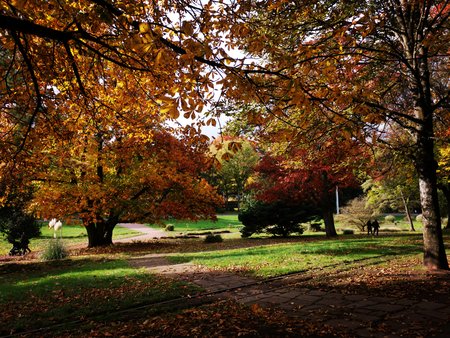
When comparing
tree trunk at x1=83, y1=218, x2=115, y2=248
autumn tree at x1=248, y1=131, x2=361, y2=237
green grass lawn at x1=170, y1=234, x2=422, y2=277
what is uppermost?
autumn tree at x1=248, y1=131, x2=361, y2=237

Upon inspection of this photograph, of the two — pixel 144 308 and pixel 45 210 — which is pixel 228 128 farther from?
pixel 45 210

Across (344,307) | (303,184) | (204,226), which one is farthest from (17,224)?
(204,226)

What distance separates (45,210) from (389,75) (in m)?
14.3

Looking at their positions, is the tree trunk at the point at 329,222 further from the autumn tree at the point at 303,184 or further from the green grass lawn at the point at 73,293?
the green grass lawn at the point at 73,293

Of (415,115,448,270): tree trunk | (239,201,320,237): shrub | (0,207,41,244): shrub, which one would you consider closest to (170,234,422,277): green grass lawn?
(415,115,448,270): tree trunk

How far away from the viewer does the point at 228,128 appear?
28.6 feet

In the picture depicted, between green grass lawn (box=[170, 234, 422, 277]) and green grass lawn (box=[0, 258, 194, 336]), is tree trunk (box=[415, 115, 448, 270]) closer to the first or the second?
green grass lawn (box=[170, 234, 422, 277])

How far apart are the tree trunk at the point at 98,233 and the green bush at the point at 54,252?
389 cm

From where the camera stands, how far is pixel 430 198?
778 cm

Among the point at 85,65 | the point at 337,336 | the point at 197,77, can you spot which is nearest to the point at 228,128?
the point at 85,65

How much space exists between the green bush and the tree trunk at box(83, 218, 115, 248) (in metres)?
3.89

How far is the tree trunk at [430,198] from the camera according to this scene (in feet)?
25.5

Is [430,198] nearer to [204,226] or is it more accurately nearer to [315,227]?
[315,227]

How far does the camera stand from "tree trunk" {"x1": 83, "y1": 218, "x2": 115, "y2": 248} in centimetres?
1839
